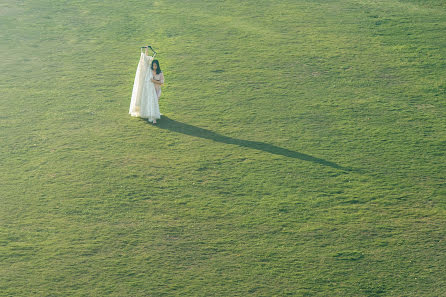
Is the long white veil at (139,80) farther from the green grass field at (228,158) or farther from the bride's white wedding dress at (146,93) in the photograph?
the green grass field at (228,158)

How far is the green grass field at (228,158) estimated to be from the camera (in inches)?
359

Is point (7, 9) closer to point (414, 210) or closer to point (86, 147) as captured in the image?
point (86, 147)

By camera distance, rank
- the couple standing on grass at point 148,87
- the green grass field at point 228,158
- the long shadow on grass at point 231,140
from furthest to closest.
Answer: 1. the couple standing on grass at point 148,87
2. the long shadow on grass at point 231,140
3. the green grass field at point 228,158

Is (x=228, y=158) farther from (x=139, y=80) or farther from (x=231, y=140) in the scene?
(x=139, y=80)

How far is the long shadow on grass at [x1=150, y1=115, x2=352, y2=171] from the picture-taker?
1224 cm

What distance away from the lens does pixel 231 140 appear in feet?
42.7

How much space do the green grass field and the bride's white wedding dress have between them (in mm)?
294

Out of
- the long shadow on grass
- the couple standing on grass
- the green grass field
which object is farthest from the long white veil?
the long shadow on grass

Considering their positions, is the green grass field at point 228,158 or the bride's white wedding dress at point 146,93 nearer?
the green grass field at point 228,158

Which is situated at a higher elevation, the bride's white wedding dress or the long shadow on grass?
the bride's white wedding dress

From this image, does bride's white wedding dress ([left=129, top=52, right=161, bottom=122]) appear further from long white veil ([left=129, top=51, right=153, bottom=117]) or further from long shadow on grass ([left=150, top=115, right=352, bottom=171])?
long shadow on grass ([left=150, top=115, right=352, bottom=171])

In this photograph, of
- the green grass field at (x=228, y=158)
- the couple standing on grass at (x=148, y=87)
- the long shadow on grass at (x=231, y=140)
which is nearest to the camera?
the green grass field at (x=228, y=158)

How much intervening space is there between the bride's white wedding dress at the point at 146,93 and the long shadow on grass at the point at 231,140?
1.14 ft

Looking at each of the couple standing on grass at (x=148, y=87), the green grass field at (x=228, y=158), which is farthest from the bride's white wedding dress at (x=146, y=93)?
the green grass field at (x=228, y=158)
